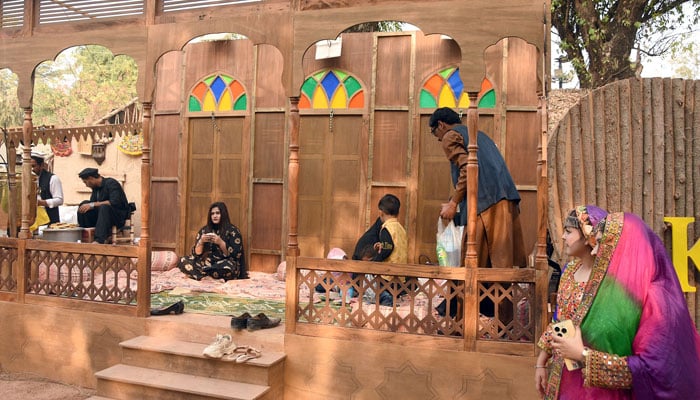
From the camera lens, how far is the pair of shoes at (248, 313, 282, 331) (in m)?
5.06

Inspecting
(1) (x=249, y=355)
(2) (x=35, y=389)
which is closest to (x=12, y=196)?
(2) (x=35, y=389)

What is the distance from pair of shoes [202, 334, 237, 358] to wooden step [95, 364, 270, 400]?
0.72ft

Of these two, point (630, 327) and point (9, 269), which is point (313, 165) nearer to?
point (9, 269)

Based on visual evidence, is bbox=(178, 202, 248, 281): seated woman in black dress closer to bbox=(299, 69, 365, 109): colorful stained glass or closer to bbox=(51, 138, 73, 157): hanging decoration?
bbox=(299, 69, 365, 109): colorful stained glass

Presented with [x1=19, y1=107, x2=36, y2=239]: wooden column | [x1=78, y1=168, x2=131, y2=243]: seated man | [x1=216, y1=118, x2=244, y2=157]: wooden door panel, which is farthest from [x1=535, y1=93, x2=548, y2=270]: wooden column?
[x1=78, y1=168, x2=131, y2=243]: seated man

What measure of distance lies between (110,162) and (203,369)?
843cm

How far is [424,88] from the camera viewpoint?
743 cm

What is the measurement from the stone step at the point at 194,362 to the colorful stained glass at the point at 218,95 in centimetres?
396

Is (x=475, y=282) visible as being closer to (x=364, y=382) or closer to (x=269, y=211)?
(x=364, y=382)

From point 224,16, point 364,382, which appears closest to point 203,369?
point 364,382

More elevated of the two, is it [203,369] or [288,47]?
[288,47]

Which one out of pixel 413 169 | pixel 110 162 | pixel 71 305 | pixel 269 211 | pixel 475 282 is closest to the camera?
pixel 475 282

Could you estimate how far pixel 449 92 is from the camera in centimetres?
732

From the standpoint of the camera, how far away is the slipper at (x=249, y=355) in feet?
15.4
